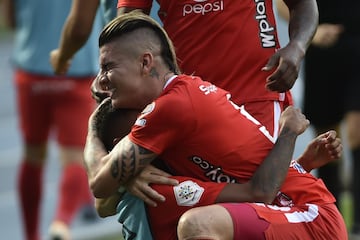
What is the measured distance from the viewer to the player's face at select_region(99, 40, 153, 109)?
5.29 meters

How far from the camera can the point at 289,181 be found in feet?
17.8

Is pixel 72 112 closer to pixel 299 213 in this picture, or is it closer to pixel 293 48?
pixel 293 48

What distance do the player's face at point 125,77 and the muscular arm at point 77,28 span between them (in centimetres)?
87

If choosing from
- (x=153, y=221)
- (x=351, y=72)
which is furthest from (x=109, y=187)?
(x=351, y=72)

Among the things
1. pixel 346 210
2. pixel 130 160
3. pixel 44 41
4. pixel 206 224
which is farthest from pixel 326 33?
pixel 206 224

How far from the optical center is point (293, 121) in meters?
5.38

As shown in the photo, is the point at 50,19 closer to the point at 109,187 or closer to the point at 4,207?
the point at 4,207

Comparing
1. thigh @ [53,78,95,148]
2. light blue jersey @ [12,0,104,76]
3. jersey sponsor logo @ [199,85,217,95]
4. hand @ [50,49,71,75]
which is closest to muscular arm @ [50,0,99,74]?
hand @ [50,49,71,75]

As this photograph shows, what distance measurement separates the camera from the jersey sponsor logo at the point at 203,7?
222 inches

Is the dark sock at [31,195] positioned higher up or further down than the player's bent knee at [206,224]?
further down

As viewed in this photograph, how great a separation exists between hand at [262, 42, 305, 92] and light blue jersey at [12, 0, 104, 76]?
402cm

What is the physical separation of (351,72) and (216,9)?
3597mm

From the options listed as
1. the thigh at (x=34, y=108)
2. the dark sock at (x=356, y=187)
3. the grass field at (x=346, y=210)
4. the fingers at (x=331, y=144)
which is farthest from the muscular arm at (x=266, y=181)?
the thigh at (x=34, y=108)

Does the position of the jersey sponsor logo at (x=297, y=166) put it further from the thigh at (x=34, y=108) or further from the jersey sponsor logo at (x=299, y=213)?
the thigh at (x=34, y=108)
